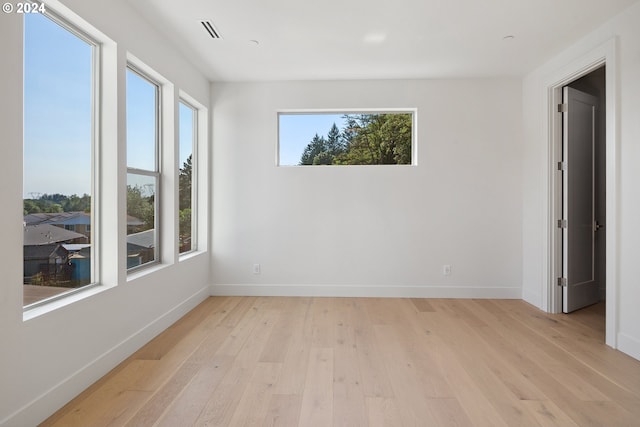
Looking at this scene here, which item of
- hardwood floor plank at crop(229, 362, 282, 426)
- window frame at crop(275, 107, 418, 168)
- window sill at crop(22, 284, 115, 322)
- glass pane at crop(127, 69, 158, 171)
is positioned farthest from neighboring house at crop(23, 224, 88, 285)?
window frame at crop(275, 107, 418, 168)

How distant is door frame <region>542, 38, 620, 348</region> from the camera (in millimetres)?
2834

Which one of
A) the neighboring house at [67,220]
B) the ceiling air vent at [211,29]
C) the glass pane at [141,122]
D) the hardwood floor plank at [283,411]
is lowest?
the hardwood floor plank at [283,411]

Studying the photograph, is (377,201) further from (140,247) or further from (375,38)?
(140,247)

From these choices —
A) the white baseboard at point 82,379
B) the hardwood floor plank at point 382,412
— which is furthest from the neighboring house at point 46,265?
the hardwood floor plank at point 382,412

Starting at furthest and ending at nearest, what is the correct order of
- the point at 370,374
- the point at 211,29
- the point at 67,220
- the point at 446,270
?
the point at 446,270
the point at 211,29
the point at 370,374
the point at 67,220

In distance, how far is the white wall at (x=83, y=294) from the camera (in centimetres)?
171

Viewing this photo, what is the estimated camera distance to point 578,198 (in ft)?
12.4

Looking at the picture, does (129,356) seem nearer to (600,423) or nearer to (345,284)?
(345,284)

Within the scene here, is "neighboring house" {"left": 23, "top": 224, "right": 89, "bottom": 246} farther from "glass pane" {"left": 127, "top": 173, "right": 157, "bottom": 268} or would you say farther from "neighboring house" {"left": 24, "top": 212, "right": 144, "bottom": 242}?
"glass pane" {"left": 127, "top": 173, "right": 157, "bottom": 268}

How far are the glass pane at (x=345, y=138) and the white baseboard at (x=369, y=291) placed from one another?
1596 mm

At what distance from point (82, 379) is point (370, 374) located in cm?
186

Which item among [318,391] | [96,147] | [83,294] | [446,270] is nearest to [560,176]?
[446,270]

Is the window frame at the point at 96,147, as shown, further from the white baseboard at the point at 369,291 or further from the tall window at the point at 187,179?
the white baseboard at the point at 369,291

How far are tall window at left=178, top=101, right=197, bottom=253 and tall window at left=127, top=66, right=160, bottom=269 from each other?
0.46 metres
